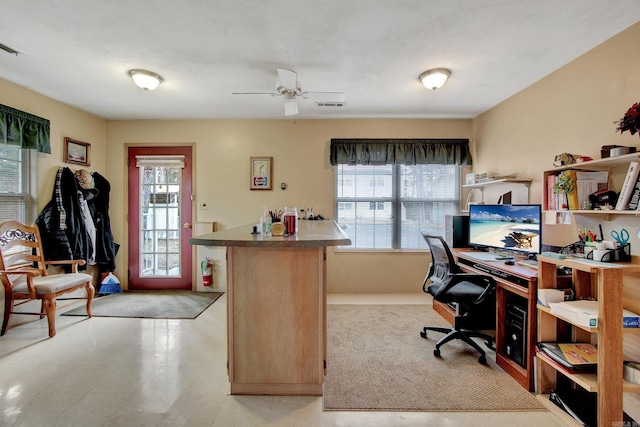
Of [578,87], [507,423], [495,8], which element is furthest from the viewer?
[578,87]

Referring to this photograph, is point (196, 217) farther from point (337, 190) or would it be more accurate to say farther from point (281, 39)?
point (281, 39)

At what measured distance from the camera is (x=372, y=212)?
158 inches

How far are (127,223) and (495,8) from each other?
4747mm

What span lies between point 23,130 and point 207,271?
98.0 inches

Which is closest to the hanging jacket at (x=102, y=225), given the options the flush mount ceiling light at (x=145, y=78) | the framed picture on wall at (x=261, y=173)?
the flush mount ceiling light at (x=145, y=78)

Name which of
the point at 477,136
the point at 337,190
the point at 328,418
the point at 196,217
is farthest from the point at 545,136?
the point at 196,217

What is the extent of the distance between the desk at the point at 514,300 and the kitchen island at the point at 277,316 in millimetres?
1384

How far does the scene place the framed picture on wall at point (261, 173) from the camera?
13.0ft

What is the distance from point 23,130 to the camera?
2896 millimetres

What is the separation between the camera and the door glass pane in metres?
4.04

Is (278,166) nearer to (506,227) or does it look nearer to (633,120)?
(506,227)

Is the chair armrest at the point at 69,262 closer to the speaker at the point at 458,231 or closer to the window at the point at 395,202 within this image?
the window at the point at 395,202

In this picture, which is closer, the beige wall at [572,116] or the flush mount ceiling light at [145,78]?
the beige wall at [572,116]

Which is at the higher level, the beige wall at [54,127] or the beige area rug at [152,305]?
the beige wall at [54,127]
